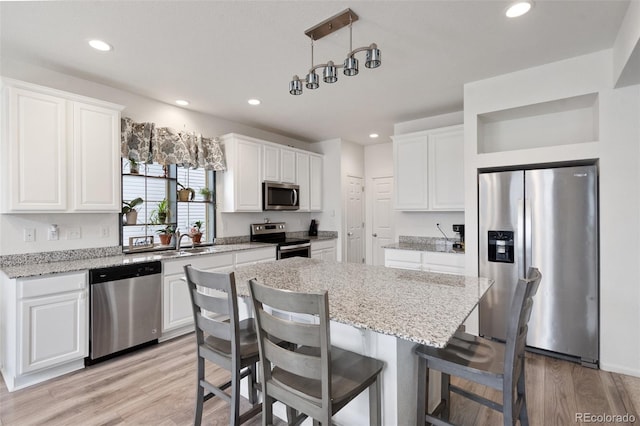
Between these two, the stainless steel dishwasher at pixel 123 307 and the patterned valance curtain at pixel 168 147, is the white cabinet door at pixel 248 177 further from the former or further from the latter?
the stainless steel dishwasher at pixel 123 307

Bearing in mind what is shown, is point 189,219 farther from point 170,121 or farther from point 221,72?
point 221,72

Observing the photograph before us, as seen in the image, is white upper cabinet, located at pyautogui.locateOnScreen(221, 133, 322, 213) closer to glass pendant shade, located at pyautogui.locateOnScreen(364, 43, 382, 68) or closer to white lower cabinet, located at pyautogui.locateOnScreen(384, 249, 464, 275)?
white lower cabinet, located at pyautogui.locateOnScreen(384, 249, 464, 275)

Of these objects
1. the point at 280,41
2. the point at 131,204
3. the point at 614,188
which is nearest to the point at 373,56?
the point at 280,41

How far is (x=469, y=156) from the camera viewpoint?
126 inches

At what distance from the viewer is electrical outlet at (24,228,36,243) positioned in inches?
107

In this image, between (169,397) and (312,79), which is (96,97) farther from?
(169,397)

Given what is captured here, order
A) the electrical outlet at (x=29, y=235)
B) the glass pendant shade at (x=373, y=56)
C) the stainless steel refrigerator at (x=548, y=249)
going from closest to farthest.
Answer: the glass pendant shade at (x=373, y=56), the stainless steel refrigerator at (x=548, y=249), the electrical outlet at (x=29, y=235)

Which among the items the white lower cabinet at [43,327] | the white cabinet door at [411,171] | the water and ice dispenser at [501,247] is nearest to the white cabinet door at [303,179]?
the white cabinet door at [411,171]

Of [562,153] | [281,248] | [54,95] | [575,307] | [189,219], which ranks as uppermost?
[54,95]

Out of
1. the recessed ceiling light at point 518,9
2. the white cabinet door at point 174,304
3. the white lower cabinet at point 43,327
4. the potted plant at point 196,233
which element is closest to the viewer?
the recessed ceiling light at point 518,9

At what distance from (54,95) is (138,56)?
82 cm

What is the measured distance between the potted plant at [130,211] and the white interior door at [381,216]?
4084 millimetres

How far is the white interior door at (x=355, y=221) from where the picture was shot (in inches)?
223

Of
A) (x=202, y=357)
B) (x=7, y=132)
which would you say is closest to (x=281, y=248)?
(x=202, y=357)
